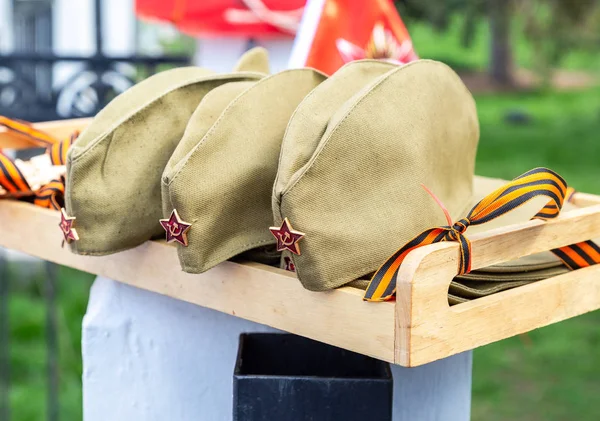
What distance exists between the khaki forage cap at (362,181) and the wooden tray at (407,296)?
1.8 inches

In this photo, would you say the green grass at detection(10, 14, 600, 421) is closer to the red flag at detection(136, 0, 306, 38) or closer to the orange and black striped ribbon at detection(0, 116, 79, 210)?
the red flag at detection(136, 0, 306, 38)

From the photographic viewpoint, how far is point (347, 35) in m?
1.66

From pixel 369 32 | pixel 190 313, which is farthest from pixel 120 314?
pixel 369 32

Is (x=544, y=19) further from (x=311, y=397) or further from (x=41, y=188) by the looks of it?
(x=311, y=397)

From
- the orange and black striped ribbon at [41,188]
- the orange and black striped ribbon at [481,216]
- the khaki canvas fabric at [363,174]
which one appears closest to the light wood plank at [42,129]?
the orange and black striped ribbon at [41,188]

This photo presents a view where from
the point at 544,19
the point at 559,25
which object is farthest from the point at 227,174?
the point at 544,19

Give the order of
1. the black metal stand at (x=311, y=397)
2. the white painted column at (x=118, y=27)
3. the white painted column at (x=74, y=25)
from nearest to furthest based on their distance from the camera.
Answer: the black metal stand at (x=311, y=397) < the white painted column at (x=74, y=25) < the white painted column at (x=118, y=27)

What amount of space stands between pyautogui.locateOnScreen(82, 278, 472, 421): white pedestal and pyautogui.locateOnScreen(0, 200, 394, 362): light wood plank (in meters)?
0.07

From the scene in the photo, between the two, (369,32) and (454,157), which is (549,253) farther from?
(369,32)

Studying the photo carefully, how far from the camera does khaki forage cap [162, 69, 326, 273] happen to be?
0.96 metres

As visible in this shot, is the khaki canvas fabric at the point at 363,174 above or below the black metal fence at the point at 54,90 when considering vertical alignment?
below

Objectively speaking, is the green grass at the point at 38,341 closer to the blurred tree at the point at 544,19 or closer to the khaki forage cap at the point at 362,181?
the khaki forage cap at the point at 362,181

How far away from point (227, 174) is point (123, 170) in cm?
15

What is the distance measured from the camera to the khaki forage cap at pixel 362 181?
895 millimetres
